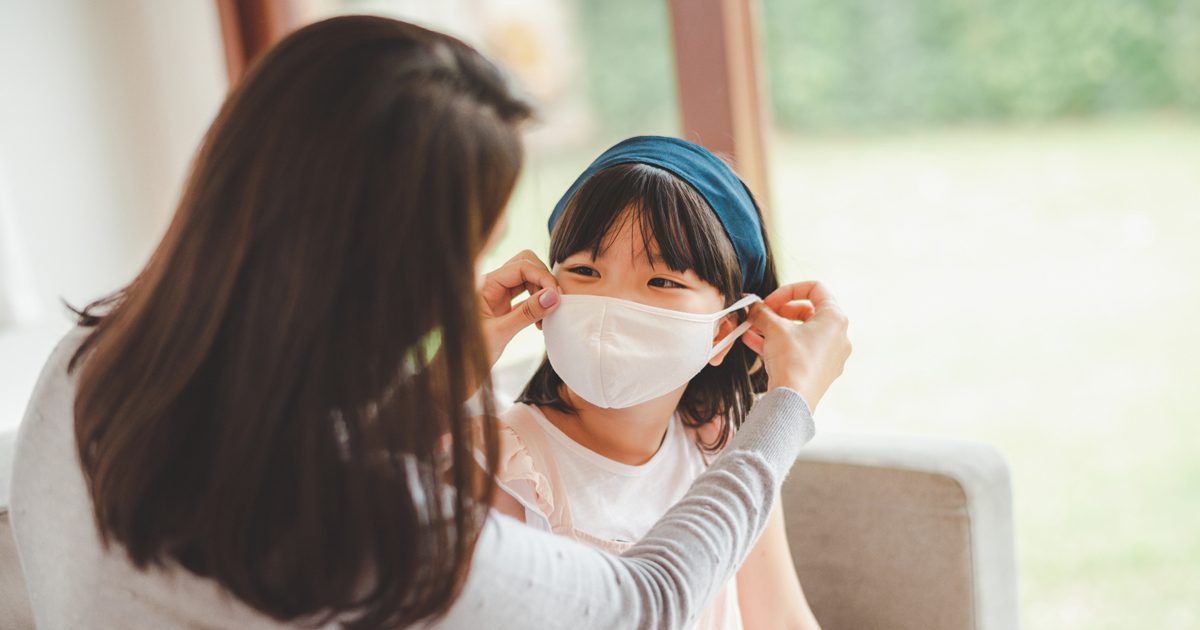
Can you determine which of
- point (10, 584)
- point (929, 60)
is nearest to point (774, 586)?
point (10, 584)

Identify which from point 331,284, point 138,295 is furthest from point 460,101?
point 138,295

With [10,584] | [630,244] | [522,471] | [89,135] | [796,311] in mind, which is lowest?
[10,584]

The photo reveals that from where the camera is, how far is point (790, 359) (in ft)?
3.12

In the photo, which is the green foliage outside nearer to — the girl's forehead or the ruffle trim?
the girl's forehead

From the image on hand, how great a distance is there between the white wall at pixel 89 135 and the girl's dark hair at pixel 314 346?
1557 millimetres

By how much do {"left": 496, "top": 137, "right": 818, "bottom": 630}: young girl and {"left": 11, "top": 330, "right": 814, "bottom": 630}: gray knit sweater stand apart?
352 mm

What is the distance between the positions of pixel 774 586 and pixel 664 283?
1.55ft

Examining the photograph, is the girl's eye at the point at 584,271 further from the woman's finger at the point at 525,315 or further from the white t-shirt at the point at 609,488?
the white t-shirt at the point at 609,488

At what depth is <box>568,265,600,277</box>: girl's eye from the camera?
1103 mm

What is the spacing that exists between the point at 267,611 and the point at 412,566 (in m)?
0.11

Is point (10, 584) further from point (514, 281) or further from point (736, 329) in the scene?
point (736, 329)

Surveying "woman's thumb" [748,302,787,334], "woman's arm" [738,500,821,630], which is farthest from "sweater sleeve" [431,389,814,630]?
"woman's arm" [738,500,821,630]

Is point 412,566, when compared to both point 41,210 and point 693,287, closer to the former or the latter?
point 693,287

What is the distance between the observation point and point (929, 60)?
279 cm
